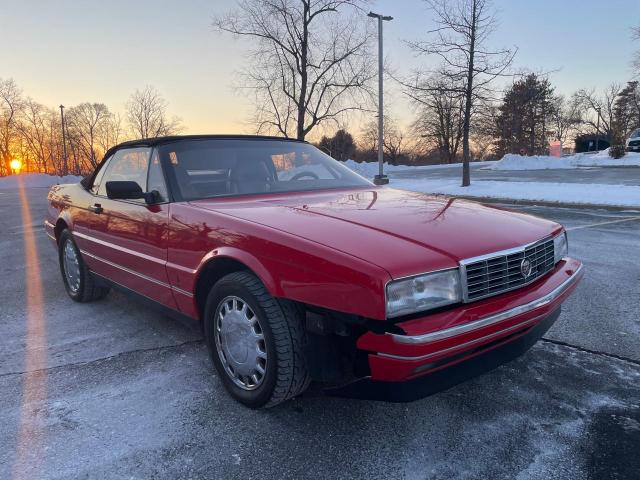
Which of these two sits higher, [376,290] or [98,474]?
[376,290]

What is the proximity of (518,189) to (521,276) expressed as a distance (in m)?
13.1

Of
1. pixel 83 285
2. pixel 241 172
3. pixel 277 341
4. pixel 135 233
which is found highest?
pixel 241 172

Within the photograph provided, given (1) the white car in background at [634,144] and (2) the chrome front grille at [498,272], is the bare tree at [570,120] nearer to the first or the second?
(1) the white car in background at [634,144]

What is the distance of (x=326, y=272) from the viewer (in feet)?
6.54

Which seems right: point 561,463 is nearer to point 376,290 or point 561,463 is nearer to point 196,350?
point 376,290

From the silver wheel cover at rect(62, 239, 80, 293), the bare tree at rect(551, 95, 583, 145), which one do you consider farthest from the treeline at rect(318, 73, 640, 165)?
the silver wheel cover at rect(62, 239, 80, 293)

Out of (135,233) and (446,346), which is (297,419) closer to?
(446,346)

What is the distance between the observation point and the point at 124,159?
12.8 ft

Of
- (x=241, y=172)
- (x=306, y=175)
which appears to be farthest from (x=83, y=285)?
(x=306, y=175)

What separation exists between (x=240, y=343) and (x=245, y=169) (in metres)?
1.40

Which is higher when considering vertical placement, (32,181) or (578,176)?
(32,181)

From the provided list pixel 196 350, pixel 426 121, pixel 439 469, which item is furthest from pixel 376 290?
pixel 426 121

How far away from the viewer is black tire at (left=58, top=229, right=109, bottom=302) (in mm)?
4223

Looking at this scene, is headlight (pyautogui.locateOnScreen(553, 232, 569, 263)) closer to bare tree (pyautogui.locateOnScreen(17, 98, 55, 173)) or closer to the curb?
the curb
